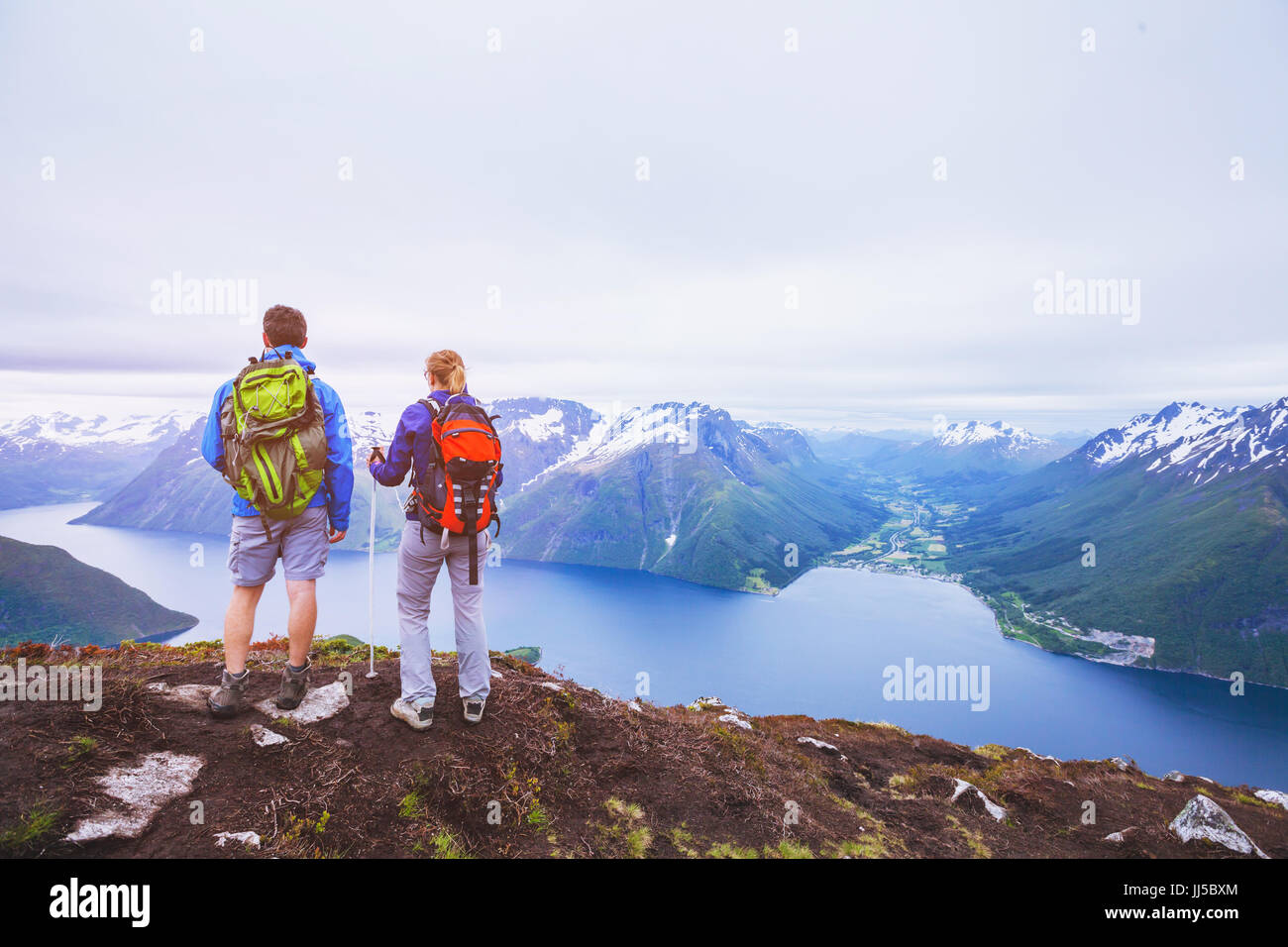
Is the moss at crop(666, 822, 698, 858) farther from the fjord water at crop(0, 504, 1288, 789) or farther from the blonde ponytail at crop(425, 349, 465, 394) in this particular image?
the fjord water at crop(0, 504, 1288, 789)

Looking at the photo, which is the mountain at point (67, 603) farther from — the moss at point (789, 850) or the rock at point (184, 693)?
the moss at point (789, 850)

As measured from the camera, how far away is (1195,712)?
109 m

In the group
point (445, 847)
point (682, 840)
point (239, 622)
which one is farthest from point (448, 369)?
point (682, 840)

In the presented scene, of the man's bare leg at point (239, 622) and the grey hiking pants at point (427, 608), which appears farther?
the grey hiking pants at point (427, 608)

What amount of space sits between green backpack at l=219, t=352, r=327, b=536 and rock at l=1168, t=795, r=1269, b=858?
14794mm

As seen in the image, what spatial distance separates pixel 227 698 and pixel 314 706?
0.93m

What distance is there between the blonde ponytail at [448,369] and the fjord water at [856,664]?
325 ft

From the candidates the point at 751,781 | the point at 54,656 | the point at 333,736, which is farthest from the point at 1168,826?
the point at 54,656

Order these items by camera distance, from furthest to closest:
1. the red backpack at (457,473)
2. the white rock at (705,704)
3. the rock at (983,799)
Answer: the white rock at (705,704)
the rock at (983,799)
the red backpack at (457,473)

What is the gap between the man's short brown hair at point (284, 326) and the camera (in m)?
6.08

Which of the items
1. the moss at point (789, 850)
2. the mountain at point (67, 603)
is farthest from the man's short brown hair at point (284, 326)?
the mountain at point (67, 603)

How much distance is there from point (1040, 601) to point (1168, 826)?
21761 cm

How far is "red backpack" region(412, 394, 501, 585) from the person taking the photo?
5.79 metres
